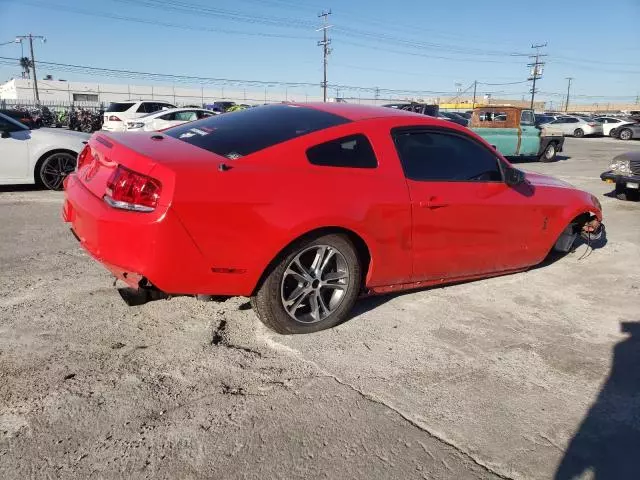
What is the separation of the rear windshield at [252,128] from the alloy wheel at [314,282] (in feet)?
2.56

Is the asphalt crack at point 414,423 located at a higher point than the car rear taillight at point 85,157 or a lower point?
lower

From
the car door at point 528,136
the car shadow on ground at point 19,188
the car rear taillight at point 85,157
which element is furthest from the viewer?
the car door at point 528,136

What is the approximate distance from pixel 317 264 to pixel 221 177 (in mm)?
883

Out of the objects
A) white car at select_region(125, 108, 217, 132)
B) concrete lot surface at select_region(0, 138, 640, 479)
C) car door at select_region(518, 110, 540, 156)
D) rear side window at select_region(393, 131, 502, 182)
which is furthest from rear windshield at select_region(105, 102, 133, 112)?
rear side window at select_region(393, 131, 502, 182)

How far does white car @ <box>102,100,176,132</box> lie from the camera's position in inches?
792

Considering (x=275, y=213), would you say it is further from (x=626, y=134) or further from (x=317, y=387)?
(x=626, y=134)

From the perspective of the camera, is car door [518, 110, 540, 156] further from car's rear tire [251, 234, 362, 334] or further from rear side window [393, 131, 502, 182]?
car's rear tire [251, 234, 362, 334]

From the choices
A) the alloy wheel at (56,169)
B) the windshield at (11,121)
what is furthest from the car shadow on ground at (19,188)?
the windshield at (11,121)

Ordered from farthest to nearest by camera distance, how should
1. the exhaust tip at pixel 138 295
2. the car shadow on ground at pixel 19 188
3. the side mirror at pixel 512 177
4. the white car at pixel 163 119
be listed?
the white car at pixel 163 119 < the car shadow on ground at pixel 19 188 < the side mirror at pixel 512 177 < the exhaust tip at pixel 138 295

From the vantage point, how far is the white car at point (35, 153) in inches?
Answer: 302

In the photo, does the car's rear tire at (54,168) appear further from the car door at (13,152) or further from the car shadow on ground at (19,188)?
the car shadow on ground at (19,188)

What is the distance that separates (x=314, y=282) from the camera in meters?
3.44

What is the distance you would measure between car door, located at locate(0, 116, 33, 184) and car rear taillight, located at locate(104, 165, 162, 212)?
572 centimetres

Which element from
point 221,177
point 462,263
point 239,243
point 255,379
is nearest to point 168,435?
point 255,379
